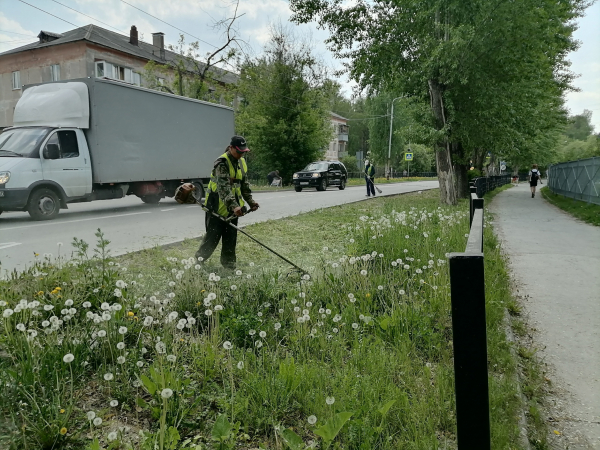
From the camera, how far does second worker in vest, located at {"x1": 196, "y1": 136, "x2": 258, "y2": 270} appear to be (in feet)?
19.3

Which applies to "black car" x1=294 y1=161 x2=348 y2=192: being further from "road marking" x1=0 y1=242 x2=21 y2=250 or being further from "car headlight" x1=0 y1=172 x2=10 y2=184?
"road marking" x1=0 y1=242 x2=21 y2=250

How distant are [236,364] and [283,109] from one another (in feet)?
112

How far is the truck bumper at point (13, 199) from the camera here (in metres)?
10.5

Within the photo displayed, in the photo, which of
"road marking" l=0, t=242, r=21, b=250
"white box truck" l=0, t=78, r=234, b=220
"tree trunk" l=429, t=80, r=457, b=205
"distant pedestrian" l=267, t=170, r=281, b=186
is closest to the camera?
"road marking" l=0, t=242, r=21, b=250

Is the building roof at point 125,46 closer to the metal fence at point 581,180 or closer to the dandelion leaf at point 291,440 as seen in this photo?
the dandelion leaf at point 291,440

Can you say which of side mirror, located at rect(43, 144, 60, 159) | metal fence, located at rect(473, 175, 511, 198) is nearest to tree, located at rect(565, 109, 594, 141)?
metal fence, located at rect(473, 175, 511, 198)

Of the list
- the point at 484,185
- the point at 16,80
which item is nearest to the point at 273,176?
the point at 484,185

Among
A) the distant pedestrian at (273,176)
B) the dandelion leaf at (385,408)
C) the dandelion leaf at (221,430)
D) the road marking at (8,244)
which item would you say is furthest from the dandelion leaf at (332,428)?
the distant pedestrian at (273,176)

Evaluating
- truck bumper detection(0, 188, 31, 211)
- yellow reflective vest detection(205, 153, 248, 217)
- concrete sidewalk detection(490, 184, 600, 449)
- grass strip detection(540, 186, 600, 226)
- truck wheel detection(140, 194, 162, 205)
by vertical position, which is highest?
yellow reflective vest detection(205, 153, 248, 217)

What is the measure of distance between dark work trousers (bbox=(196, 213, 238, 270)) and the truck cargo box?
8.52 metres

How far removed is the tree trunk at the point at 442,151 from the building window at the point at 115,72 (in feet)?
34.3

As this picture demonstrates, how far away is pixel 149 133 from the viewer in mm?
15812

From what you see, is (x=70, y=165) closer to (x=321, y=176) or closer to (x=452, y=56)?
(x=452, y=56)

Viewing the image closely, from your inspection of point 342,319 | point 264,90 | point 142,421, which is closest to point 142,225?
point 342,319
